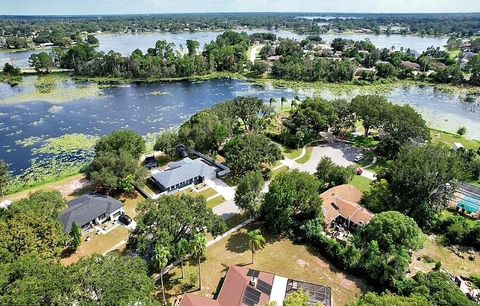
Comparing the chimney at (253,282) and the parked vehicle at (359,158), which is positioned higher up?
the chimney at (253,282)

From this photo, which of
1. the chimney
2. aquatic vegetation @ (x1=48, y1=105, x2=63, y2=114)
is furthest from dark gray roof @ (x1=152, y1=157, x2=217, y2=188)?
aquatic vegetation @ (x1=48, y1=105, x2=63, y2=114)

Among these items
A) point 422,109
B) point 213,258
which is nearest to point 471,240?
point 213,258

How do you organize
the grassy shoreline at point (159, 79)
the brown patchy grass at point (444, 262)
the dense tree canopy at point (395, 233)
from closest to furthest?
the dense tree canopy at point (395, 233) < the brown patchy grass at point (444, 262) < the grassy shoreline at point (159, 79)

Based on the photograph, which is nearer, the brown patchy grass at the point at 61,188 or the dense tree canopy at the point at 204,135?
the brown patchy grass at the point at 61,188

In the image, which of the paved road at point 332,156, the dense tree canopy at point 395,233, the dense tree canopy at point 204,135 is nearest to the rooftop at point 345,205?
the dense tree canopy at point 395,233

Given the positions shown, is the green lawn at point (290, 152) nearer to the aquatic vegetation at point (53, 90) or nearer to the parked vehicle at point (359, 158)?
the parked vehicle at point (359, 158)

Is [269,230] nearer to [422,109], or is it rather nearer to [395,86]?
[422,109]
